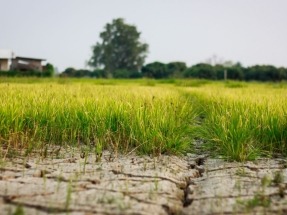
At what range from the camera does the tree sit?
5438cm

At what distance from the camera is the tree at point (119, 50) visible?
54.4 metres

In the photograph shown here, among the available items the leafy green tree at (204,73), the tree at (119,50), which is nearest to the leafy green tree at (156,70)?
the leafy green tree at (204,73)

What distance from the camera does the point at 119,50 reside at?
181 ft

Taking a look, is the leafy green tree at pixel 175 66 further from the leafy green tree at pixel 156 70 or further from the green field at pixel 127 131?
the green field at pixel 127 131

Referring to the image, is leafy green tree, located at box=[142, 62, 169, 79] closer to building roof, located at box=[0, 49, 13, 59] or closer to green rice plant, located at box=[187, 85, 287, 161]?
building roof, located at box=[0, 49, 13, 59]

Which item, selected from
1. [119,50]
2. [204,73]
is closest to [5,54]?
[204,73]

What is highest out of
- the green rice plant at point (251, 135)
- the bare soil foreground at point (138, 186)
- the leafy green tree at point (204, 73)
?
the leafy green tree at point (204, 73)

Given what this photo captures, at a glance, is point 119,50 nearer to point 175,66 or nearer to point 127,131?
point 175,66

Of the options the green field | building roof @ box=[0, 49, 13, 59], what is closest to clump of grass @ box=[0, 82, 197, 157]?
the green field

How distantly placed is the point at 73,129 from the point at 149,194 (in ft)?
4.62

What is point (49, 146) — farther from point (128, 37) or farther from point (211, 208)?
point (128, 37)

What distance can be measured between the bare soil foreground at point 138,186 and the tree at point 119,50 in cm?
5125

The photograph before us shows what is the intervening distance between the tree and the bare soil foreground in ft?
168

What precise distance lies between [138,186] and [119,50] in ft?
178
